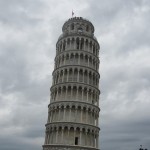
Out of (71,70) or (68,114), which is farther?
(71,70)

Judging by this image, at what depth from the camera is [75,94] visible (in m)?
39.6

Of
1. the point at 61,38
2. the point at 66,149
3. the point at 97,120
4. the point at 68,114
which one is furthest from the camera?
the point at 61,38

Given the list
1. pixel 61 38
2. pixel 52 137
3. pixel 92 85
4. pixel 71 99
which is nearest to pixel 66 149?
pixel 52 137

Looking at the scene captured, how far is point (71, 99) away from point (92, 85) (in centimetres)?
466

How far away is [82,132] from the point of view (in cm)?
3741

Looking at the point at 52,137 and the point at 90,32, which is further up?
the point at 90,32

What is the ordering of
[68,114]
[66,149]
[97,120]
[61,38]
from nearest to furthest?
1. [66,149]
2. [68,114]
3. [97,120]
4. [61,38]

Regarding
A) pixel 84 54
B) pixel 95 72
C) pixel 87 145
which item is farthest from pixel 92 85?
pixel 87 145

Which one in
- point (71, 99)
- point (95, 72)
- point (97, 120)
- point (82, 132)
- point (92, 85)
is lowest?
point (82, 132)

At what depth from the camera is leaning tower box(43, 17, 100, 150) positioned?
122 ft

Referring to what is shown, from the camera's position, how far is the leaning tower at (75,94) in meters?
37.1

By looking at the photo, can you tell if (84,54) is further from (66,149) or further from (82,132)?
(66,149)

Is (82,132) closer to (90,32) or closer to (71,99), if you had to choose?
(71,99)

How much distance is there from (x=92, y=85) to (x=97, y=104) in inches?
139
